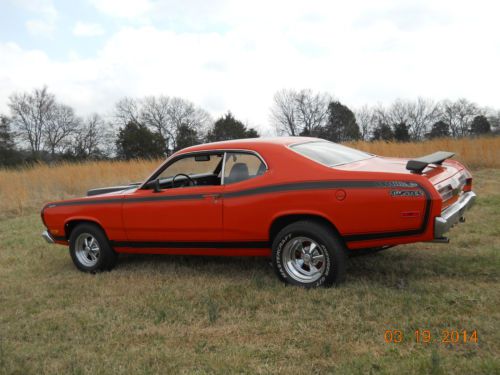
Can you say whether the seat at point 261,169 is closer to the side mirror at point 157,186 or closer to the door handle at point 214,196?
the door handle at point 214,196

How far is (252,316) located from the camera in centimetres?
404

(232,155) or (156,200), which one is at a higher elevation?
(232,155)

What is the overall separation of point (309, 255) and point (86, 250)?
121 inches

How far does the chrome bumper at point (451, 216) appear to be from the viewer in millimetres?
3893

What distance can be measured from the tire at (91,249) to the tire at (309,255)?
234 cm

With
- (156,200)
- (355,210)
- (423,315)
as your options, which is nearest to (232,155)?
(156,200)

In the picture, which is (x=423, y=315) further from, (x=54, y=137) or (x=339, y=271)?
(x=54, y=137)

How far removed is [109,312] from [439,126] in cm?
6354

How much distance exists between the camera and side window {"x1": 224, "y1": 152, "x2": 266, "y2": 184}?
4.79 m

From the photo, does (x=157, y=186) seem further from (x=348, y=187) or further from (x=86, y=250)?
(x=348, y=187)

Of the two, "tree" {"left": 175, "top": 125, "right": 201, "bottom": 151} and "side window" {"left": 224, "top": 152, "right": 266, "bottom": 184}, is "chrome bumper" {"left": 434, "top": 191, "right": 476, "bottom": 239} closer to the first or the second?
"side window" {"left": 224, "top": 152, "right": 266, "bottom": 184}

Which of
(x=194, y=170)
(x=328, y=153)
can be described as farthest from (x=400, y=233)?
(x=194, y=170)

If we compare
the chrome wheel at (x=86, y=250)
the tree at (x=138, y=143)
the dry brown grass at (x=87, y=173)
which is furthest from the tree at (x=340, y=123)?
the chrome wheel at (x=86, y=250)

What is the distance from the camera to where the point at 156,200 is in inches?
209
